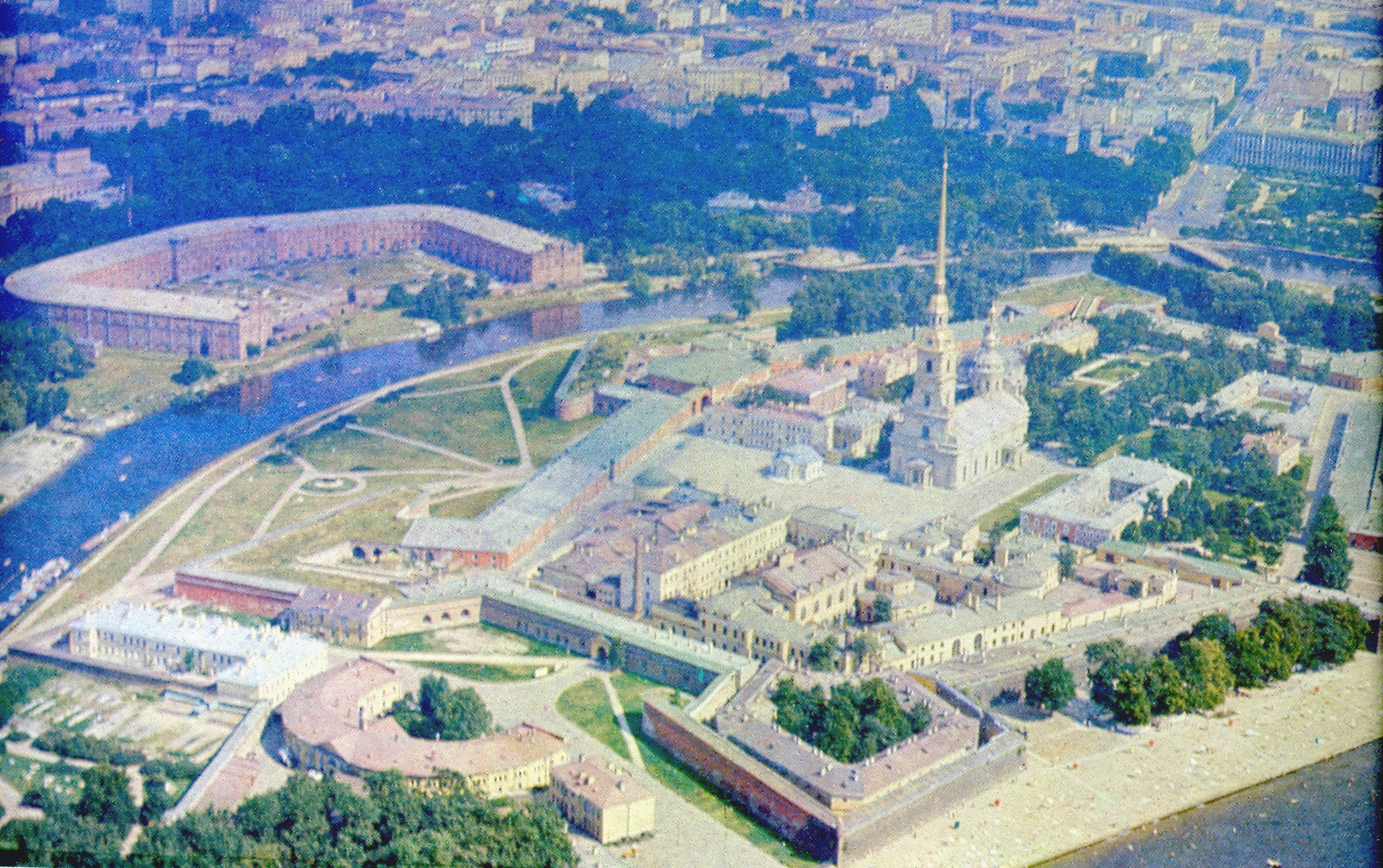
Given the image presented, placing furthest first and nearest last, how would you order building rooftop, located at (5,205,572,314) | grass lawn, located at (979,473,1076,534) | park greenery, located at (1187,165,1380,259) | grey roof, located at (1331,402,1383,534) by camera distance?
1. park greenery, located at (1187,165,1380,259)
2. building rooftop, located at (5,205,572,314)
3. grass lawn, located at (979,473,1076,534)
4. grey roof, located at (1331,402,1383,534)

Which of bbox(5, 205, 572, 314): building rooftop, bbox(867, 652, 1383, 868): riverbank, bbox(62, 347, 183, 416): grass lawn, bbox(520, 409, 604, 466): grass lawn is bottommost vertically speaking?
bbox(867, 652, 1383, 868): riverbank

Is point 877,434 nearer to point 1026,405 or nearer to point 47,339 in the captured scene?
point 1026,405

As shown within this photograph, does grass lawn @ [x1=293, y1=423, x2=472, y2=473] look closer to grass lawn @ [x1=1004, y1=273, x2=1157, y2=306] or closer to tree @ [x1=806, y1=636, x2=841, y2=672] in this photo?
tree @ [x1=806, y1=636, x2=841, y2=672]

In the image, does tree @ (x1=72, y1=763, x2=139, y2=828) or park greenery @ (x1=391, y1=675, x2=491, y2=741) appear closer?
tree @ (x1=72, y1=763, x2=139, y2=828)

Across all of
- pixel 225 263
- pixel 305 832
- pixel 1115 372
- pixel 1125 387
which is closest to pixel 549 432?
pixel 1125 387

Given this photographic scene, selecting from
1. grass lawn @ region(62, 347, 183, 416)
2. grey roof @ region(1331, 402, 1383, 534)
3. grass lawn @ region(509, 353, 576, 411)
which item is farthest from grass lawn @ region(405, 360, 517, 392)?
grey roof @ region(1331, 402, 1383, 534)

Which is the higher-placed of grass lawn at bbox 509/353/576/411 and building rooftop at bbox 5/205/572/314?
building rooftop at bbox 5/205/572/314

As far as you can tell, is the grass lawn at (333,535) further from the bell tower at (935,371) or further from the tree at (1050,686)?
the tree at (1050,686)
